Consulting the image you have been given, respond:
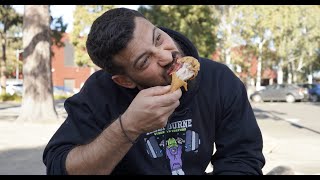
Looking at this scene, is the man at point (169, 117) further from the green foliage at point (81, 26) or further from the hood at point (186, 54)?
the green foliage at point (81, 26)

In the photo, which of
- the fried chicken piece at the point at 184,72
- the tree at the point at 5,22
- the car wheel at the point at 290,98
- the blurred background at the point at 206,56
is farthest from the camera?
the car wheel at the point at 290,98

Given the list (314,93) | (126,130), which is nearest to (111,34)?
(126,130)

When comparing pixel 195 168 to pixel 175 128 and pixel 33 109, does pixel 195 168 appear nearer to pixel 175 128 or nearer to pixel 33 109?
pixel 175 128

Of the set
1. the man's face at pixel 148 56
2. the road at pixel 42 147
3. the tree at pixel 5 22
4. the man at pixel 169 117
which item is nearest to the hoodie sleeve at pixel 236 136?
the man at pixel 169 117

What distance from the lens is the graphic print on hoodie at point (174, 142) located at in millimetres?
2055

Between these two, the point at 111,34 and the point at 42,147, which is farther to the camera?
the point at 42,147

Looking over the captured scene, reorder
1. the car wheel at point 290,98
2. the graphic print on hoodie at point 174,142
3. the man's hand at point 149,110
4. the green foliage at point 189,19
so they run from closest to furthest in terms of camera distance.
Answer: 1. the man's hand at point 149,110
2. the graphic print on hoodie at point 174,142
3. the green foliage at point 189,19
4. the car wheel at point 290,98

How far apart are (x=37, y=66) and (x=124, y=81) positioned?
1164cm

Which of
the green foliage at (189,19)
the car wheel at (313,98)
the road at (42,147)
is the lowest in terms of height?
the car wheel at (313,98)

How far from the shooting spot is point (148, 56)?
1889mm

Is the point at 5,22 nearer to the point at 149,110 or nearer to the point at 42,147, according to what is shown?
the point at 42,147

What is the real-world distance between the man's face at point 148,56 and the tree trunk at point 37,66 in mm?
11495

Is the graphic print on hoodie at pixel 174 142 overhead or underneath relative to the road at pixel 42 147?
overhead

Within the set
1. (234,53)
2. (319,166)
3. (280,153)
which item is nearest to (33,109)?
(280,153)
